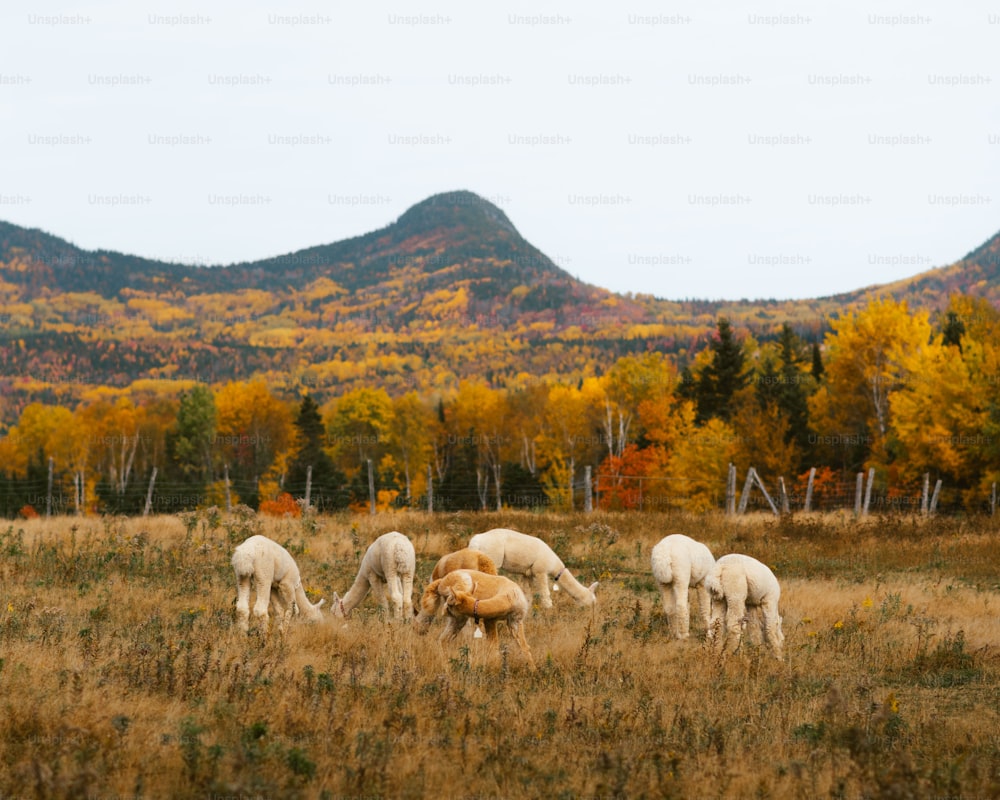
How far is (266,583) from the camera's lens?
1264cm

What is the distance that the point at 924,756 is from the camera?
306 inches

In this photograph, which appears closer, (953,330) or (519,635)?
(519,635)

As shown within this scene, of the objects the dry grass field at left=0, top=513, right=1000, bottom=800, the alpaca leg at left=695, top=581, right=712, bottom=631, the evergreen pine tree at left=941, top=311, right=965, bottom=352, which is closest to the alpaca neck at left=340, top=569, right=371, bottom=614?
the dry grass field at left=0, top=513, right=1000, bottom=800

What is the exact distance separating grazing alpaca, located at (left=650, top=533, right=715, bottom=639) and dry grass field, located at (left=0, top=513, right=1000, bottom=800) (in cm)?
27

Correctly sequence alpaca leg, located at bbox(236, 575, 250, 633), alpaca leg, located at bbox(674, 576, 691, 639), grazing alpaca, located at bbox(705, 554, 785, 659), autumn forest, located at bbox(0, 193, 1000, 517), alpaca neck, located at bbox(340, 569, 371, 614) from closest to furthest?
grazing alpaca, located at bbox(705, 554, 785, 659) → alpaca leg, located at bbox(236, 575, 250, 633) → alpaca leg, located at bbox(674, 576, 691, 639) → alpaca neck, located at bbox(340, 569, 371, 614) → autumn forest, located at bbox(0, 193, 1000, 517)

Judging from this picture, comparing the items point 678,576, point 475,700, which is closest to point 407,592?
point 678,576

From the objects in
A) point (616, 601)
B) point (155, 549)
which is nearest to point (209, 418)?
point (155, 549)

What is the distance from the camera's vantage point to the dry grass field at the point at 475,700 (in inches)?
262

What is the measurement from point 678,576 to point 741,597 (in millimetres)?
1079

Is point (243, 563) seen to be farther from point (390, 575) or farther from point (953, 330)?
point (953, 330)

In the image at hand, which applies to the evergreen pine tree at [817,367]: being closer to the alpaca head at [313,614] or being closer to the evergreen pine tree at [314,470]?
the evergreen pine tree at [314,470]

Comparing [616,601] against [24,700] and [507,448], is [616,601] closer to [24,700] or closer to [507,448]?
[24,700]

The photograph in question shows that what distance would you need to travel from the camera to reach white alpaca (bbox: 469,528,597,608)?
48.9ft

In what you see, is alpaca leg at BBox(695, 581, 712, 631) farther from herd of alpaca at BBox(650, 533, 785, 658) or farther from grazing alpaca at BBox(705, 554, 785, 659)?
grazing alpaca at BBox(705, 554, 785, 659)
